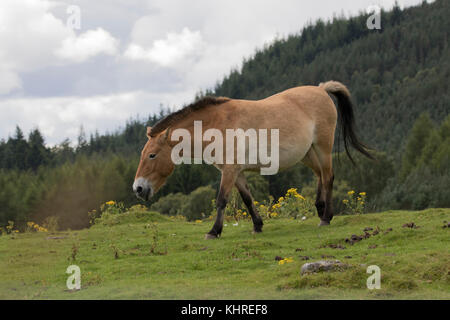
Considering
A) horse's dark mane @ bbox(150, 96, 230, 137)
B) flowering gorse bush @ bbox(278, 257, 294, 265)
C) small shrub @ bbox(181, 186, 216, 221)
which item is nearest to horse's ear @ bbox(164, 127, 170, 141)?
horse's dark mane @ bbox(150, 96, 230, 137)

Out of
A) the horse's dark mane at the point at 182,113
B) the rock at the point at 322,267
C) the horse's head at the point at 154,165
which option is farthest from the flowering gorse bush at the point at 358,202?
the rock at the point at 322,267

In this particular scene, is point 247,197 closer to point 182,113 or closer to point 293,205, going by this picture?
point 182,113

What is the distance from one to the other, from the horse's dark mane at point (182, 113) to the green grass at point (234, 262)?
2.28 meters

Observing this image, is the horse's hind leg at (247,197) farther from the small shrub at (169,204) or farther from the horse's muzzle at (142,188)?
the small shrub at (169,204)

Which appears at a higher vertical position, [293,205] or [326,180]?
[326,180]

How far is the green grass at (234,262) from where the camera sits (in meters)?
6.28

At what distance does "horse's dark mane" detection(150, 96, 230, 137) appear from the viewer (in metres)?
10.8

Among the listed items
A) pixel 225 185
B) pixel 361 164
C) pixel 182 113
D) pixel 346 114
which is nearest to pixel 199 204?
pixel 361 164

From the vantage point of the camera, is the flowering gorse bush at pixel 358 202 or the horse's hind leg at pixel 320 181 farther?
the flowering gorse bush at pixel 358 202

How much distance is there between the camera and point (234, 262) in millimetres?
8211

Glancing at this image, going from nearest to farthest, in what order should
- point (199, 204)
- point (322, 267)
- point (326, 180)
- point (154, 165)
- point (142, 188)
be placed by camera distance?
point (322, 267) < point (142, 188) < point (154, 165) < point (326, 180) < point (199, 204)

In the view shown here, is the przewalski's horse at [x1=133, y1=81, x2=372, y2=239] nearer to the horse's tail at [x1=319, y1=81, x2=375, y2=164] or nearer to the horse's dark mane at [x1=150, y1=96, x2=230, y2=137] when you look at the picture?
the horse's dark mane at [x1=150, y1=96, x2=230, y2=137]

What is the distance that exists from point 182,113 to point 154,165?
1197 millimetres
